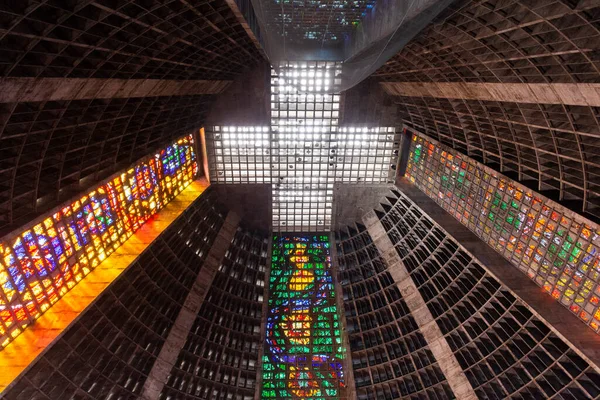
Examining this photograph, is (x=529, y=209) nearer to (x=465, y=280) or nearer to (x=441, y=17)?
(x=465, y=280)

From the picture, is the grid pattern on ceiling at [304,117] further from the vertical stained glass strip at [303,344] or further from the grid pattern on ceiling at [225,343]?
the vertical stained glass strip at [303,344]

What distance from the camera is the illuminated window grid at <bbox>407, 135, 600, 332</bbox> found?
2528 cm

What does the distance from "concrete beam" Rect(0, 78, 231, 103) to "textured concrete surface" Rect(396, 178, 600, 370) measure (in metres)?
26.2

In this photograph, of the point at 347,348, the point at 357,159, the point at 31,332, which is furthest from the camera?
the point at 357,159

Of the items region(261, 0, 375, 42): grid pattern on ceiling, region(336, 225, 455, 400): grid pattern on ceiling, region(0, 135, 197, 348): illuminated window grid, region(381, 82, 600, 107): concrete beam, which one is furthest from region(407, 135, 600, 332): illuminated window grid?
region(0, 135, 197, 348): illuminated window grid

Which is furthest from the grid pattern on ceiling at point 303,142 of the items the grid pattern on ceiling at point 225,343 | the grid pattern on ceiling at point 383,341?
the grid pattern on ceiling at point 383,341

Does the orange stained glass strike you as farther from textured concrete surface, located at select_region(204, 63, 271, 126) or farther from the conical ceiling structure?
textured concrete surface, located at select_region(204, 63, 271, 126)

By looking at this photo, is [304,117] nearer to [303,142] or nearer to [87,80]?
[303,142]

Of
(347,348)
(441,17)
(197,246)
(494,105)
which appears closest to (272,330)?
(347,348)

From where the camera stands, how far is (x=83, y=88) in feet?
65.0

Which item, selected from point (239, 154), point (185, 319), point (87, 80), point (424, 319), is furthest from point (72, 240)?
point (424, 319)

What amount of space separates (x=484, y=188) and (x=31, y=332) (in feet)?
Result: 110

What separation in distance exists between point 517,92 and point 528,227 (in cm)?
1075

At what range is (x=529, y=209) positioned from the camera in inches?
1143
